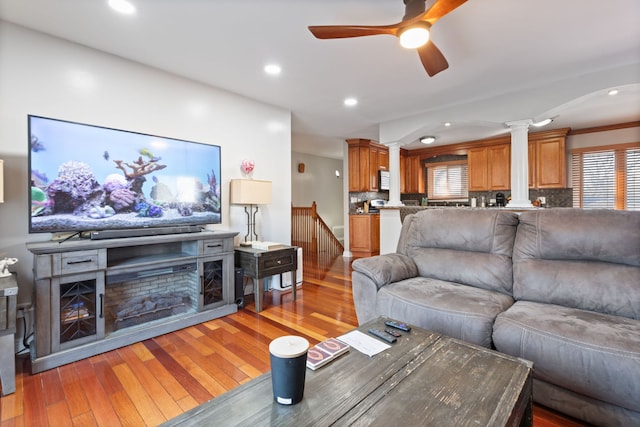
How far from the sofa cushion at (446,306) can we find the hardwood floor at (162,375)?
0.50m

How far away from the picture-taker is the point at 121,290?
2.56 m

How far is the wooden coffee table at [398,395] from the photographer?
86 cm

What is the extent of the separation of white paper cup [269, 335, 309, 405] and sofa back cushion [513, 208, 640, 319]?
180cm

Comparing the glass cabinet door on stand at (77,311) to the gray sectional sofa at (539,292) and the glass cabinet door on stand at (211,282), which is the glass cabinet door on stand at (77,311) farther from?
the gray sectional sofa at (539,292)

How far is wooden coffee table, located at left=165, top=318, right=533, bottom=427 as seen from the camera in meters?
0.86

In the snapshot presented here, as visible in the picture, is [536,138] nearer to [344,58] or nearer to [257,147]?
[344,58]

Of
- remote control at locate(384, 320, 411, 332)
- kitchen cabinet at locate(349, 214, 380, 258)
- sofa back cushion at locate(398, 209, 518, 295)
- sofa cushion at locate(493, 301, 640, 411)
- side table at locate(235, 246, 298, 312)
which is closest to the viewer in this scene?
sofa cushion at locate(493, 301, 640, 411)

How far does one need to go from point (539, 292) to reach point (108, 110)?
369 centimetres

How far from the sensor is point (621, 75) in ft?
9.60

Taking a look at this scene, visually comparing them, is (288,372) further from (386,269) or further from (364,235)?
(364,235)

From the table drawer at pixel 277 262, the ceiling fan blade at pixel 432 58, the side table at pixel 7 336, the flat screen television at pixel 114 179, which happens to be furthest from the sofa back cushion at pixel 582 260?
the side table at pixel 7 336

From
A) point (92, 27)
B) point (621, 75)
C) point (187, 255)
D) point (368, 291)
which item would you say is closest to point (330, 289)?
point (368, 291)

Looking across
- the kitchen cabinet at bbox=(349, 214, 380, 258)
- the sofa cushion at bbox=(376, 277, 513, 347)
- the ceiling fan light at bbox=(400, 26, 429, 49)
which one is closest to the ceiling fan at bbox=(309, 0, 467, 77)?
the ceiling fan light at bbox=(400, 26, 429, 49)

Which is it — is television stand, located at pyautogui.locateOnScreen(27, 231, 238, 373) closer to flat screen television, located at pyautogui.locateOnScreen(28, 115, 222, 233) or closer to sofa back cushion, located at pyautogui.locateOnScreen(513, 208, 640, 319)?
flat screen television, located at pyautogui.locateOnScreen(28, 115, 222, 233)
